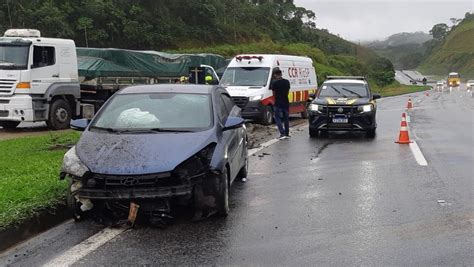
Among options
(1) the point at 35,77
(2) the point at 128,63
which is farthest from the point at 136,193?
(2) the point at 128,63

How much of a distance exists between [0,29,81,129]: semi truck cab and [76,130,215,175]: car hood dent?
1011cm

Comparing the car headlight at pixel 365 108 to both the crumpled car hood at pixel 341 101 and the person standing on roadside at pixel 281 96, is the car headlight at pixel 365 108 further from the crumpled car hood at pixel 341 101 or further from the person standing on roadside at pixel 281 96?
the person standing on roadside at pixel 281 96

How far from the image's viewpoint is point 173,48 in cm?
5591

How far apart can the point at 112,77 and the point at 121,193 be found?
1558cm

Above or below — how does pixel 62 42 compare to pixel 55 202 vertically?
above

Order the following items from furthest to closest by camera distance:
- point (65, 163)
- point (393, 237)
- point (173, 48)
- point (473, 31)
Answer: point (473, 31), point (173, 48), point (65, 163), point (393, 237)

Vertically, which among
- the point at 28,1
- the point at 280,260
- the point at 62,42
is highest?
the point at 28,1

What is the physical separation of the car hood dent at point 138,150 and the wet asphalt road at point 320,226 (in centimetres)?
71

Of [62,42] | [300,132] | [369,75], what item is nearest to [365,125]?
[300,132]

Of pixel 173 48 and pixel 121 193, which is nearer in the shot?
pixel 121 193

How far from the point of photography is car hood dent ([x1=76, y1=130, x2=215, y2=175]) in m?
5.83

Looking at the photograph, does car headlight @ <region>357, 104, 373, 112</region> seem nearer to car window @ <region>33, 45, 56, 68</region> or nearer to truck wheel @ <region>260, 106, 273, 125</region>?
truck wheel @ <region>260, 106, 273, 125</region>

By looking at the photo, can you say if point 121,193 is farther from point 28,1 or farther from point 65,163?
point 28,1

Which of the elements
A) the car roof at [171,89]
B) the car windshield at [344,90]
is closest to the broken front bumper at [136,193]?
the car roof at [171,89]
